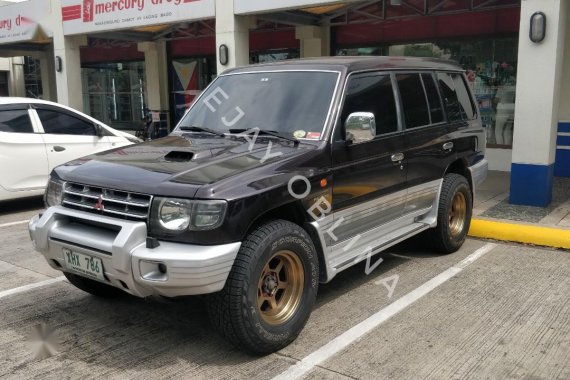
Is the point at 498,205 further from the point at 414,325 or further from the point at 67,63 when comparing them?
the point at 67,63

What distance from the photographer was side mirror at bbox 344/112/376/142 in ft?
13.4

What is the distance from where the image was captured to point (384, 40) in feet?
40.3

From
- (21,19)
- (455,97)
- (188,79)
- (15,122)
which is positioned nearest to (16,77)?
(21,19)

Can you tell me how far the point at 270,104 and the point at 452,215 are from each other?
2607mm

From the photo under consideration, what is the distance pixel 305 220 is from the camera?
12.9 ft

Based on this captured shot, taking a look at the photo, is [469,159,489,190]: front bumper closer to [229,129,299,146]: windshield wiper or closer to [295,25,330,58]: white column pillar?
[229,129,299,146]: windshield wiper

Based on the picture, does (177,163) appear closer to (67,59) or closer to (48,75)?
(67,59)

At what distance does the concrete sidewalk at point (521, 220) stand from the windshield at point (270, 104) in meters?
3.27

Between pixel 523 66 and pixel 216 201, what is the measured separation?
18.5ft

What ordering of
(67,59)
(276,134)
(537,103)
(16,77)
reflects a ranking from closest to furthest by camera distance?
(276,134), (537,103), (67,59), (16,77)

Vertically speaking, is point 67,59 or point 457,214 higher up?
point 67,59

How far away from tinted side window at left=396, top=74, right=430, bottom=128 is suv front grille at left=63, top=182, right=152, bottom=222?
2.62 m

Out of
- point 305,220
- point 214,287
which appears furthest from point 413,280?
point 214,287

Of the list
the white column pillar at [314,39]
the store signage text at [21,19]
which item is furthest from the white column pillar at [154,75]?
the white column pillar at [314,39]
